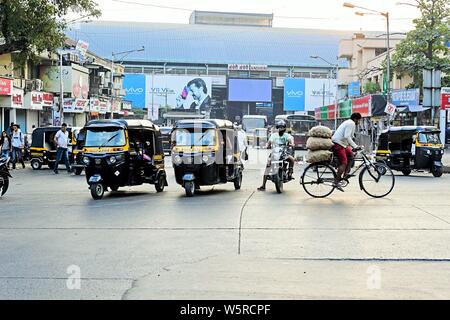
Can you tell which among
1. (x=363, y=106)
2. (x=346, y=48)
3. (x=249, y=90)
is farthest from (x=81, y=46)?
(x=249, y=90)

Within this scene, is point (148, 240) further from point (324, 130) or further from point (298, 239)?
point (324, 130)

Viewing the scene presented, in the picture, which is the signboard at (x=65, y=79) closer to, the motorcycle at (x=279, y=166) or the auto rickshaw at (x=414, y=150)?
the auto rickshaw at (x=414, y=150)

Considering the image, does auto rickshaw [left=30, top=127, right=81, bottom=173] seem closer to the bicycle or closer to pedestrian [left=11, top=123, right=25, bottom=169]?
pedestrian [left=11, top=123, right=25, bottom=169]

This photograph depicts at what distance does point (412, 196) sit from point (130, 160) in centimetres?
660

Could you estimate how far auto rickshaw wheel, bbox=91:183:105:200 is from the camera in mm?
15258

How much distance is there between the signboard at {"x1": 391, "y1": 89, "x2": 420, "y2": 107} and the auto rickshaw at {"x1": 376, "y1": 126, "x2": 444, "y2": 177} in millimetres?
21390

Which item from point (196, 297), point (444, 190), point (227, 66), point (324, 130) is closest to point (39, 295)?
point (196, 297)

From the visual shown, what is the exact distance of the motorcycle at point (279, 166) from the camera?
15.9m

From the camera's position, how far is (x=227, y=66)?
120812mm

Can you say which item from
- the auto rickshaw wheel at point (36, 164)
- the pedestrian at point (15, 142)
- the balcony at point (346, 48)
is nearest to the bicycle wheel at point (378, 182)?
the auto rickshaw wheel at point (36, 164)

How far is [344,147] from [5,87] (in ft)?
85.4

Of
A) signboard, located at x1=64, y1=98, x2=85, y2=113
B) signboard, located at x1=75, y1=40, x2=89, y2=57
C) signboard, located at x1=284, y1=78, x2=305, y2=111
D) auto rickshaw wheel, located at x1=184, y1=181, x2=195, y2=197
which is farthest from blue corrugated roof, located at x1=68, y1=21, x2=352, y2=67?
auto rickshaw wheel, located at x1=184, y1=181, x2=195, y2=197

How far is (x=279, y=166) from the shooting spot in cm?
1590

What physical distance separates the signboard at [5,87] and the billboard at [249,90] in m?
77.6
